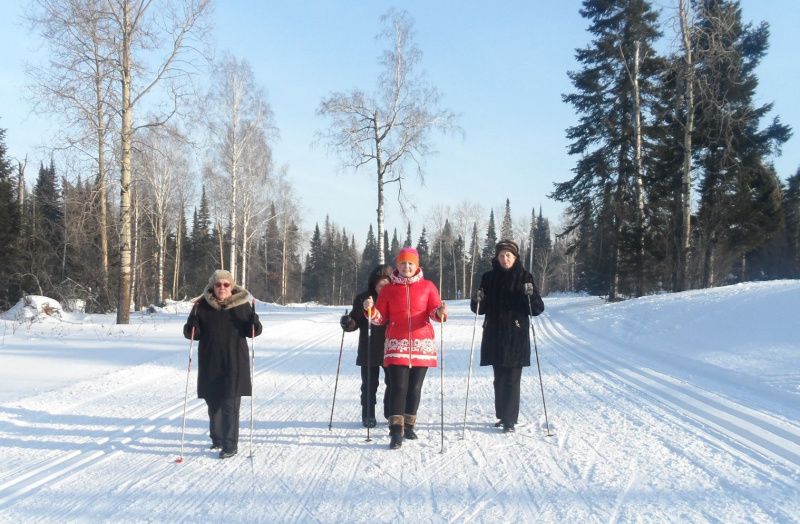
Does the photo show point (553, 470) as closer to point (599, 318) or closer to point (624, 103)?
point (599, 318)

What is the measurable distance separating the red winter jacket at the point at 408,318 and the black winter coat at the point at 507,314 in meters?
0.73

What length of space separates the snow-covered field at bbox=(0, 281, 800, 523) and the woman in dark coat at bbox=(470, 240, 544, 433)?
406mm

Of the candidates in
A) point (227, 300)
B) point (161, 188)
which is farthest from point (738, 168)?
point (161, 188)

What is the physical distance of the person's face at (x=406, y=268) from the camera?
203 inches

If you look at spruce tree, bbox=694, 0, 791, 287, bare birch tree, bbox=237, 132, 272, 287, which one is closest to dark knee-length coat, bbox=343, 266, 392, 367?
spruce tree, bbox=694, 0, 791, 287

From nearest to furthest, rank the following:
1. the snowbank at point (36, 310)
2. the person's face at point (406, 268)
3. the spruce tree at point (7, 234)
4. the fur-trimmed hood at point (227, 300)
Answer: the fur-trimmed hood at point (227, 300) < the person's face at point (406, 268) < the snowbank at point (36, 310) < the spruce tree at point (7, 234)

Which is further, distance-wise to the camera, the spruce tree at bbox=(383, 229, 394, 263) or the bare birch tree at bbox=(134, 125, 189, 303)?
the bare birch tree at bbox=(134, 125, 189, 303)

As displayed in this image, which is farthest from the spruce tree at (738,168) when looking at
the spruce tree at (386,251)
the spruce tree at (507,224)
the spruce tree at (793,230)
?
the spruce tree at (507,224)

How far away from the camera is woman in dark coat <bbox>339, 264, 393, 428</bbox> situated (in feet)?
18.7

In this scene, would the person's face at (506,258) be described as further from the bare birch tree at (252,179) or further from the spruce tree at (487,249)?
the spruce tree at (487,249)

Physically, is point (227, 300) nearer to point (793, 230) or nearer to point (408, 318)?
point (408, 318)

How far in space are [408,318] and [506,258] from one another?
4.26 feet

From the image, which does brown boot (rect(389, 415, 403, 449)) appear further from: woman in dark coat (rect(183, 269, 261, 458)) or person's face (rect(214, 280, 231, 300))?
person's face (rect(214, 280, 231, 300))

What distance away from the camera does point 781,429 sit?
17.1ft
